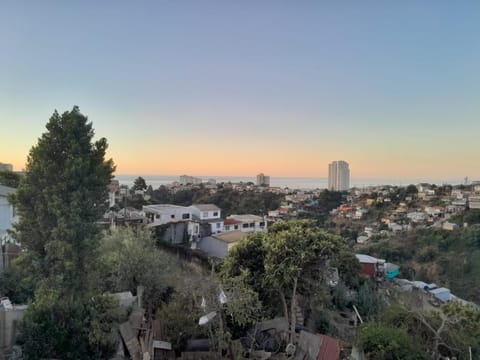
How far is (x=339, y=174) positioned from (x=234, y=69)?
73.8 m

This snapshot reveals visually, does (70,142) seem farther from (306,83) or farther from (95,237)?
(306,83)

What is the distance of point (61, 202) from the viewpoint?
220 inches

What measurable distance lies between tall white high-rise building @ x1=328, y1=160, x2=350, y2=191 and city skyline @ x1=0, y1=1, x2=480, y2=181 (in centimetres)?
6109

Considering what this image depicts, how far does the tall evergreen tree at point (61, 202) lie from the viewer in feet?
18.5

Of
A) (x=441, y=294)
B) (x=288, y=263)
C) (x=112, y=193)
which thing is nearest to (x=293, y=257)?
(x=288, y=263)

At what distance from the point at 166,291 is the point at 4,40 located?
8.86 m

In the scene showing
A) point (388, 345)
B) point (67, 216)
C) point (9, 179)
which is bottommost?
point (388, 345)

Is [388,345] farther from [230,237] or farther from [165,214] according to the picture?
[165,214]

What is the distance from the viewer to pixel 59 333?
501 centimetres

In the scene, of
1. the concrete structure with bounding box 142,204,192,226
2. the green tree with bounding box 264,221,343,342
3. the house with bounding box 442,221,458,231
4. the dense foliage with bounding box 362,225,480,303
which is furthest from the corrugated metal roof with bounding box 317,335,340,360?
the house with bounding box 442,221,458,231

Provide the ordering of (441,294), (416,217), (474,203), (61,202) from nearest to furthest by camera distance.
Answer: (61,202)
(441,294)
(416,217)
(474,203)

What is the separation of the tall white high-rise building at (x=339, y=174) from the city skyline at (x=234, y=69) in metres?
61.1

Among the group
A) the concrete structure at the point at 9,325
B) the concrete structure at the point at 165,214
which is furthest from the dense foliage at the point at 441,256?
the concrete structure at the point at 9,325

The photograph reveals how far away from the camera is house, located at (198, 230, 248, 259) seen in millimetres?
15766
